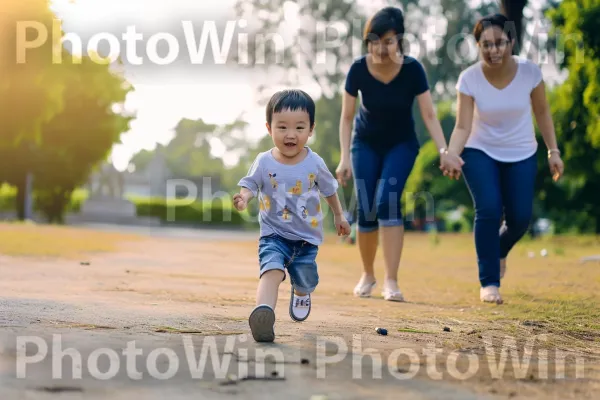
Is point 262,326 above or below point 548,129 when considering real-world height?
below

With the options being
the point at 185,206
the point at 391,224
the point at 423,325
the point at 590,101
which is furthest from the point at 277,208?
the point at 185,206

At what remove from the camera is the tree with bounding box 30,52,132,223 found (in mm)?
34750

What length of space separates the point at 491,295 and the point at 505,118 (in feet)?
4.35

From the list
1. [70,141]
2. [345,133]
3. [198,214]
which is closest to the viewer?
[345,133]

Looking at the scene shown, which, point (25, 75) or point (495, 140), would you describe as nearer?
point (495, 140)

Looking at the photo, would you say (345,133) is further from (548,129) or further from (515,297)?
(515,297)

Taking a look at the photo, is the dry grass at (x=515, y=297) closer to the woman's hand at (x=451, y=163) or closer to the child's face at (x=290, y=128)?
the woman's hand at (x=451, y=163)

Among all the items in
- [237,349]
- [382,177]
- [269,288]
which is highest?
[382,177]

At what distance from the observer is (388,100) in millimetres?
6828

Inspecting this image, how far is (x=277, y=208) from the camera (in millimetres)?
4613

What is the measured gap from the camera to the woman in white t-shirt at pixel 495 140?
6559mm

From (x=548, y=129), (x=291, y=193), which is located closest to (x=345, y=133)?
(x=548, y=129)

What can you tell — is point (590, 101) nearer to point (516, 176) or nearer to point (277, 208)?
point (516, 176)

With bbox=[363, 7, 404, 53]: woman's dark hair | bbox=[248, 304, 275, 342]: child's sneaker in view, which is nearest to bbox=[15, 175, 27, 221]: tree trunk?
bbox=[363, 7, 404, 53]: woman's dark hair
